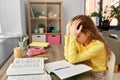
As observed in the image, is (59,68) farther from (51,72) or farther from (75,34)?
(75,34)

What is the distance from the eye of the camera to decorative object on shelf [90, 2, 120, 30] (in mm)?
3684

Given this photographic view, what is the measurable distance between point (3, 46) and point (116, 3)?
9.51ft

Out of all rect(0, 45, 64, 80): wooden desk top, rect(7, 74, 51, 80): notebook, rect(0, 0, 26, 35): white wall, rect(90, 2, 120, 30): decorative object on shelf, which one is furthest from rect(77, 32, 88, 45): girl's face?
rect(90, 2, 120, 30): decorative object on shelf

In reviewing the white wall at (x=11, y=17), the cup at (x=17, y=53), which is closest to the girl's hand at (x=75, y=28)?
the cup at (x=17, y=53)

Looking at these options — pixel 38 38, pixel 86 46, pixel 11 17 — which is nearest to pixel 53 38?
pixel 38 38

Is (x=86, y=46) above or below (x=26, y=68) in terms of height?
above

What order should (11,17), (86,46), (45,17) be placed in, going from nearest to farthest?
(86,46)
(11,17)
(45,17)

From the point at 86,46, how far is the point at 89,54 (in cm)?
12

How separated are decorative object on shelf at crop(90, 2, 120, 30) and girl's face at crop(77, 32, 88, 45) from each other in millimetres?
2386

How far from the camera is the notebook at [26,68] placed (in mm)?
1070

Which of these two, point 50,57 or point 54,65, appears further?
point 50,57

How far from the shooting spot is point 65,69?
1.14 meters

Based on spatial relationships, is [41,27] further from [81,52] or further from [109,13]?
[81,52]

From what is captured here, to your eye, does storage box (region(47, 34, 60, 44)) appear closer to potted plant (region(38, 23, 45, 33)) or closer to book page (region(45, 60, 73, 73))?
potted plant (region(38, 23, 45, 33))
